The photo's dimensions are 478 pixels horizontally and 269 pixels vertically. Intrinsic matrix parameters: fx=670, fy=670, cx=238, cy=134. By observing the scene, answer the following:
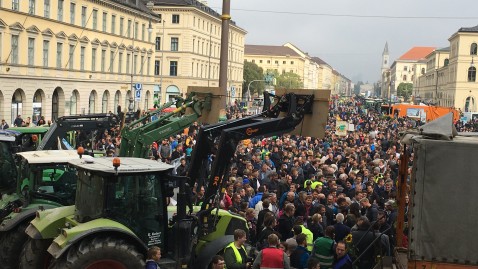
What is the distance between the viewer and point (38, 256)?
9.40 m

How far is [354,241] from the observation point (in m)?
10.1

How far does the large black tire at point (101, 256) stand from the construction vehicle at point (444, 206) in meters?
3.59

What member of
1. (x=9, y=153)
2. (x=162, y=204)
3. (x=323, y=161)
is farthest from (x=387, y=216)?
(x=323, y=161)

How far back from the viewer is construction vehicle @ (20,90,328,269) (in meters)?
8.50

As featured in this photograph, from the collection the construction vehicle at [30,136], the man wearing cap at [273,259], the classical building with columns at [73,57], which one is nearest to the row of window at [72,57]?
the classical building with columns at [73,57]

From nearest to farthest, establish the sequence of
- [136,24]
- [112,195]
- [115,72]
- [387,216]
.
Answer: [112,195] < [387,216] < [115,72] < [136,24]

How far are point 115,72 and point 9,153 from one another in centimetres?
4739

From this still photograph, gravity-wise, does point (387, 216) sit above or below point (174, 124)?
below

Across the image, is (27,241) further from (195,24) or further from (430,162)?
(195,24)

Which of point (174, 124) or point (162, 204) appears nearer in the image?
point (162, 204)

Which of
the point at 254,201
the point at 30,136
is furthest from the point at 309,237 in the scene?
the point at 30,136

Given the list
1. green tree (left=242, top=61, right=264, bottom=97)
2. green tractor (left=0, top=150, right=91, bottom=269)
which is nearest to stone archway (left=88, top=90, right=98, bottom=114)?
green tractor (left=0, top=150, right=91, bottom=269)

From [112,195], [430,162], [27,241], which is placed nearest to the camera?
[430,162]

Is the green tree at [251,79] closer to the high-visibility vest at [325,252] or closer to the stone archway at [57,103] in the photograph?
the stone archway at [57,103]
